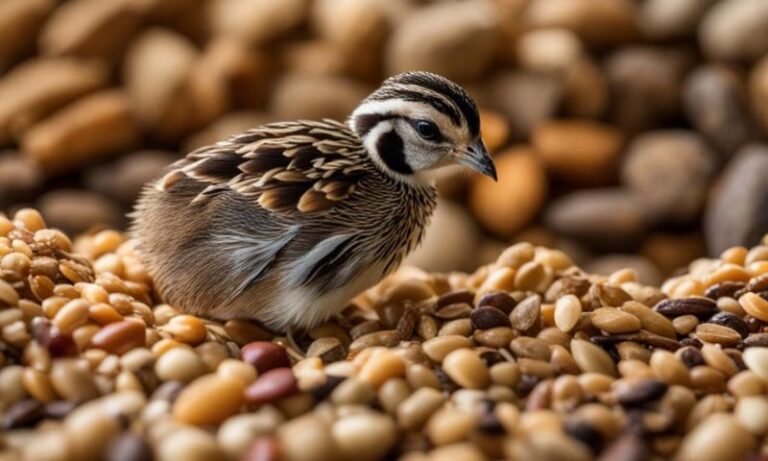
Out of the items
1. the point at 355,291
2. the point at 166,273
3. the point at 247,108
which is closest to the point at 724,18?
the point at 247,108

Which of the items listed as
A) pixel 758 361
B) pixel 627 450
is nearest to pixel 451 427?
pixel 627 450

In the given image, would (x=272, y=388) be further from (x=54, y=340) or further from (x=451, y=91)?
(x=451, y=91)

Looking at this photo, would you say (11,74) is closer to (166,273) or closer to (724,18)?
(166,273)

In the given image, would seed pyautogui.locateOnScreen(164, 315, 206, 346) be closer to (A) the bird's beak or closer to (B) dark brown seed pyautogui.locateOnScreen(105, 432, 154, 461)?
(B) dark brown seed pyautogui.locateOnScreen(105, 432, 154, 461)

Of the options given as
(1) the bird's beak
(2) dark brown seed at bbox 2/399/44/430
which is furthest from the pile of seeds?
(1) the bird's beak

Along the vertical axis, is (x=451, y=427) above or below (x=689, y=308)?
below

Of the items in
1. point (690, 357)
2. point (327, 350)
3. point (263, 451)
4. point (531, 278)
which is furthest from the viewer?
point (531, 278)
